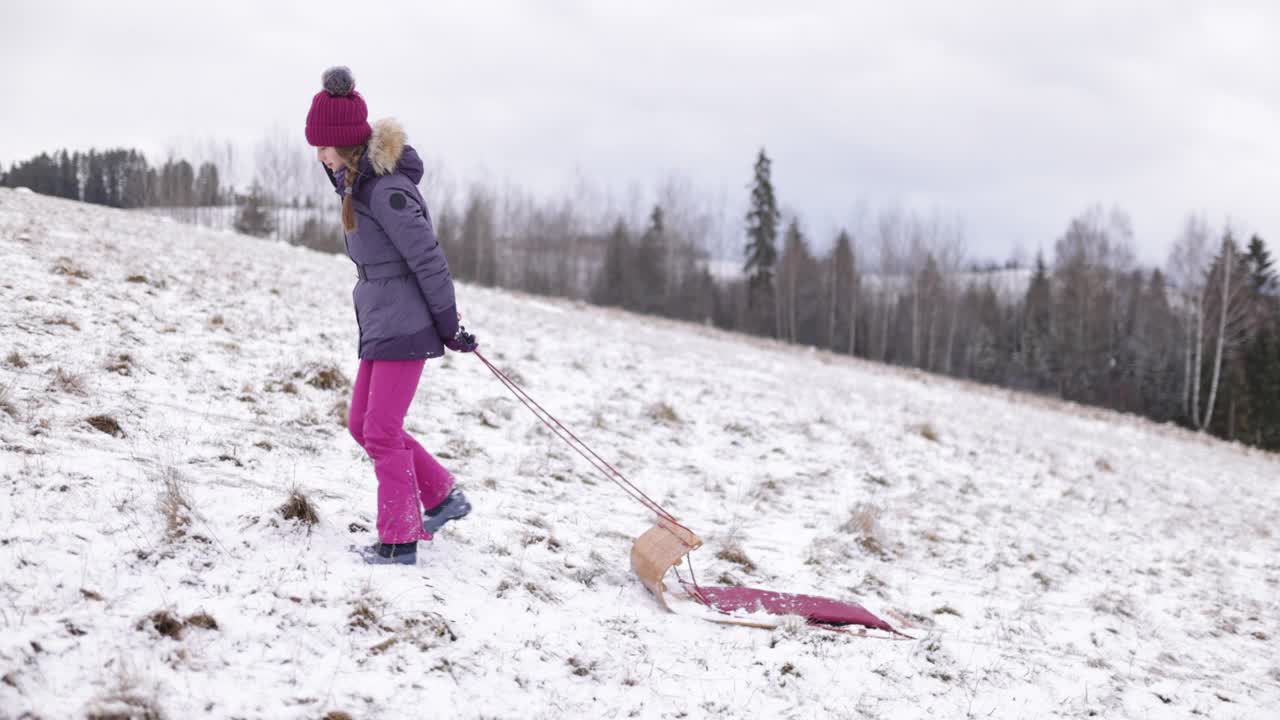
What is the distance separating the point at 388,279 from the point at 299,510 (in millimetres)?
A: 1289

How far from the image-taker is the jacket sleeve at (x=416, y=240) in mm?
3502

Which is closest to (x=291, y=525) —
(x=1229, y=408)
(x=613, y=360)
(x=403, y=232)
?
(x=403, y=232)

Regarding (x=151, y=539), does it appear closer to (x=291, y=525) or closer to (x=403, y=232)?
(x=291, y=525)

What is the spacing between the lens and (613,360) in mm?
11531

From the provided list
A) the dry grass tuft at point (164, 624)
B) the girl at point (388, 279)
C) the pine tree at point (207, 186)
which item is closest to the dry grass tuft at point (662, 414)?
the girl at point (388, 279)

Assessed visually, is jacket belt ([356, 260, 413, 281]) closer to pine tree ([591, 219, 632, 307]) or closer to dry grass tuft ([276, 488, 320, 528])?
dry grass tuft ([276, 488, 320, 528])

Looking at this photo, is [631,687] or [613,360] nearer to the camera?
[631,687]

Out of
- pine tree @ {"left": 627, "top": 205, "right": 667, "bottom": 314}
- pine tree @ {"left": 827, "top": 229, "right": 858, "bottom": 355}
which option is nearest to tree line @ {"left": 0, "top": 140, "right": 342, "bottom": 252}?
pine tree @ {"left": 627, "top": 205, "right": 667, "bottom": 314}

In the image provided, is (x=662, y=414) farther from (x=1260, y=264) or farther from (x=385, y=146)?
(x=1260, y=264)

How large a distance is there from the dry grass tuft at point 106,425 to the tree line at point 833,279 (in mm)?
43648

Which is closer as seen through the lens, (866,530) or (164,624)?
(164,624)

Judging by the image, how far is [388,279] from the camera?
3615 millimetres

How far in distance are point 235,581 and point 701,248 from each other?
6669 cm

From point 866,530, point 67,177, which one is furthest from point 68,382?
point 67,177
